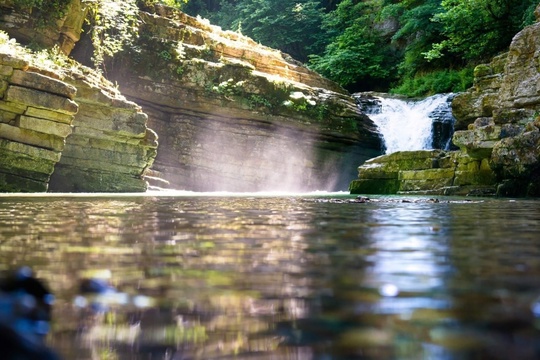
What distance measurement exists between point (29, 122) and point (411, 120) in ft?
54.7

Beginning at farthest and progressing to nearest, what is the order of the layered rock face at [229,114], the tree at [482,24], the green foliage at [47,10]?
the tree at [482,24], the layered rock face at [229,114], the green foliage at [47,10]

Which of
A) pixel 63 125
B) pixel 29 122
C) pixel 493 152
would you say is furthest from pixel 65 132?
pixel 493 152

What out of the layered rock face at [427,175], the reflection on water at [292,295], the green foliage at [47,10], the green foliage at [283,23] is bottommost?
the reflection on water at [292,295]

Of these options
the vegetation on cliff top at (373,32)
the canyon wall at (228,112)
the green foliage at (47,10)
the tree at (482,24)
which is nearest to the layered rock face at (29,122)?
the green foliage at (47,10)

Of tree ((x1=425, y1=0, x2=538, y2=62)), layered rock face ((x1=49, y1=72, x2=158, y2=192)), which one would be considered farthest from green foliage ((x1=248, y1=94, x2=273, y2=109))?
tree ((x1=425, y1=0, x2=538, y2=62))

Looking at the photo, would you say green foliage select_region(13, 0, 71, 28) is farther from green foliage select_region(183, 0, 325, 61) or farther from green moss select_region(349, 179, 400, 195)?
green foliage select_region(183, 0, 325, 61)

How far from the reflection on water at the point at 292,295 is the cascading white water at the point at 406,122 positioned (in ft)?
63.6

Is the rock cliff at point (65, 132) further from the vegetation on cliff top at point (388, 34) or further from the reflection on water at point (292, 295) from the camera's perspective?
the vegetation on cliff top at point (388, 34)

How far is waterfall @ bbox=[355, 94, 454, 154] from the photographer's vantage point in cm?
2106

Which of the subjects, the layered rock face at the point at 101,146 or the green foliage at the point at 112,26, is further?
the green foliage at the point at 112,26

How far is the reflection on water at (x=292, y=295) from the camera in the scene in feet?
3.10

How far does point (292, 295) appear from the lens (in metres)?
1.40

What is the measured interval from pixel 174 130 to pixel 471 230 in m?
18.6

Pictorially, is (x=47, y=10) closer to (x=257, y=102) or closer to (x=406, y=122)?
(x=257, y=102)
